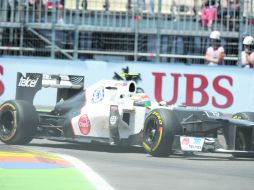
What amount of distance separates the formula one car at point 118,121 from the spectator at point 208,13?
21.9 feet

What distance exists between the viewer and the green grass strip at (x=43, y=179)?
8.32m

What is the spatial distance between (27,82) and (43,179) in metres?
5.73

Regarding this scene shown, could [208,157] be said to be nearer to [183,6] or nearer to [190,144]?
[190,144]

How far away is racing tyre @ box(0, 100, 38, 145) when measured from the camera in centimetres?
1359

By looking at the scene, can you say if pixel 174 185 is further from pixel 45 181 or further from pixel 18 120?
pixel 18 120

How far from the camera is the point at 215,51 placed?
19.9 metres

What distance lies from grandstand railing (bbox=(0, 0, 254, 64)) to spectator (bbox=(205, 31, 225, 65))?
354 millimetres

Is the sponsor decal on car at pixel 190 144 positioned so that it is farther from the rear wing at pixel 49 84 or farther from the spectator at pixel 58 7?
the spectator at pixel 58 7

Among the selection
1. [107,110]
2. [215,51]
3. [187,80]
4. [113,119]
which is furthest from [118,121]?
[215,51]

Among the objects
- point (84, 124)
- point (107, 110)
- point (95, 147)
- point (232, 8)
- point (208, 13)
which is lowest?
point (95, 147)

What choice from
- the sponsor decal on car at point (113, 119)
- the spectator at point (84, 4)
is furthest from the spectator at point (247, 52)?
the sponsor decal on car at point (113, 119)

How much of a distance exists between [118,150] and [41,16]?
8050mm

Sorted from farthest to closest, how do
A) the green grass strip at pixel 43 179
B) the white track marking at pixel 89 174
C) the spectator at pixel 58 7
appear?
the spectator at pixel 58 7, the white track marking at pixel 89 174, the green grass strip at pixel 43 179

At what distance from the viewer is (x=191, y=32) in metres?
20.5
